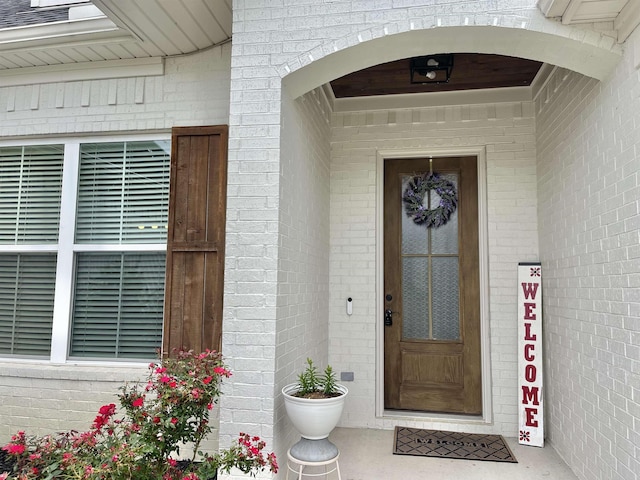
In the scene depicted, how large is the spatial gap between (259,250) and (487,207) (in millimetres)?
2133

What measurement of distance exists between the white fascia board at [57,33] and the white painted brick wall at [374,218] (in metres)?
1.92

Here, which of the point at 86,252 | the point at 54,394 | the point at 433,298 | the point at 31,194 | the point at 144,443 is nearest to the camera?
the point at 144,443

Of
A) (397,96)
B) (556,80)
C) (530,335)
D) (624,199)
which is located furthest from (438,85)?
(530,335)

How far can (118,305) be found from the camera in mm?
3248

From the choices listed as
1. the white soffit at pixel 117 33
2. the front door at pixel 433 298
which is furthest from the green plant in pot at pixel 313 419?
the white soffit at pixel 117 33

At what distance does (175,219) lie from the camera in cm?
299

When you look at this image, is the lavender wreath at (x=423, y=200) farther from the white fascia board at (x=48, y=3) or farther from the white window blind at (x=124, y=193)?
the white fascia board at (x=48, y=3)

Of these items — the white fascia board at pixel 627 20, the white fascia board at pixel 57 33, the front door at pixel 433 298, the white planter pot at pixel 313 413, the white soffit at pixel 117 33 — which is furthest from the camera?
the front door at pixel 433 298

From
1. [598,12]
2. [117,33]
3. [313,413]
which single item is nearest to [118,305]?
[313,413]

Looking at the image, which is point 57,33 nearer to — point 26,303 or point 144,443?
point 26,303

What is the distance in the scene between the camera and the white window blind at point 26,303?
131 inches

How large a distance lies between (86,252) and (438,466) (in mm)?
2981

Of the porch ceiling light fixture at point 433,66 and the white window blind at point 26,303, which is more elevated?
the porch ceiling light fixture at point 433,66

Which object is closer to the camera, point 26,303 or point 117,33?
point 117,33
